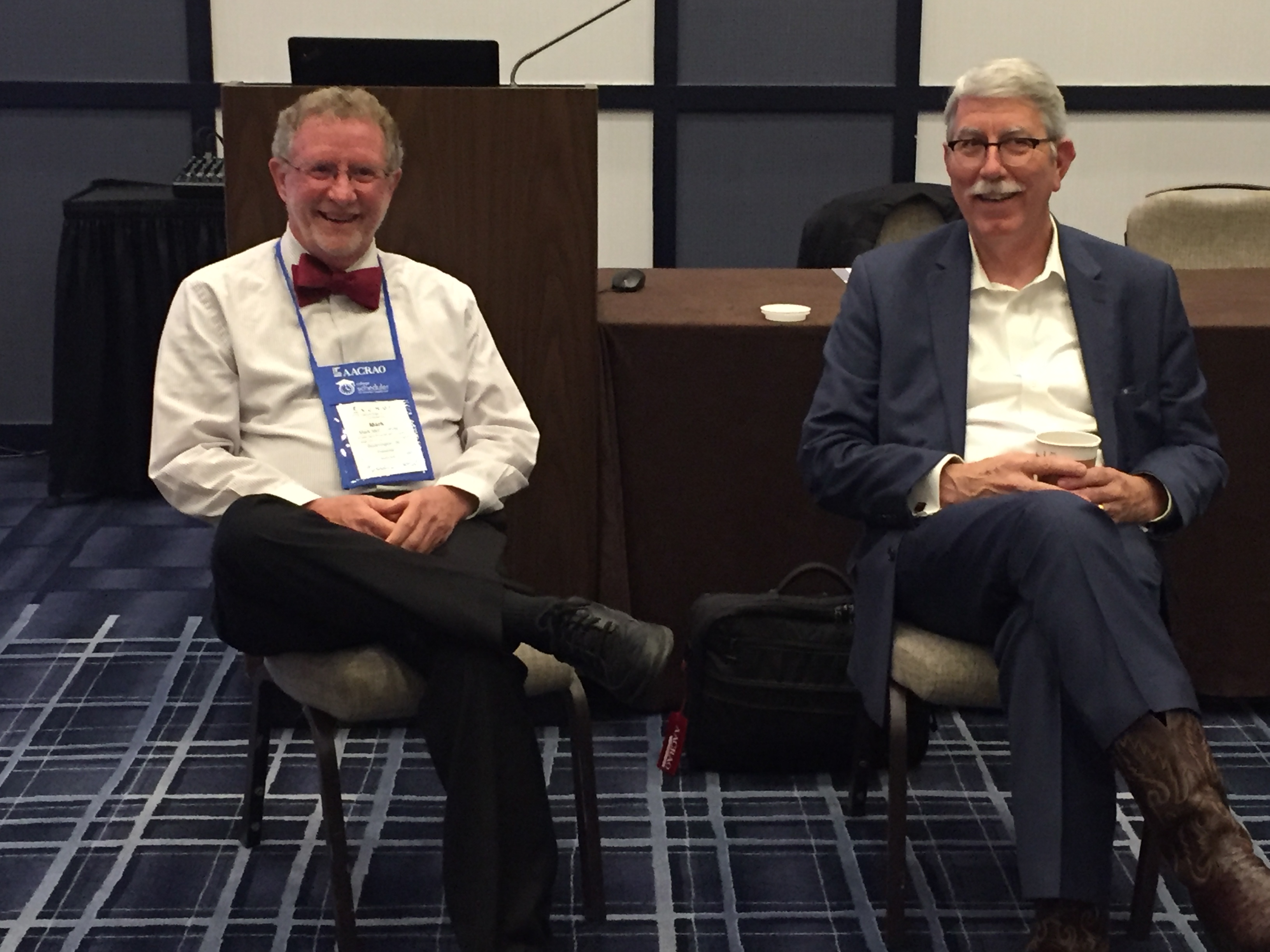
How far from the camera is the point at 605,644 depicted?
6.80ft

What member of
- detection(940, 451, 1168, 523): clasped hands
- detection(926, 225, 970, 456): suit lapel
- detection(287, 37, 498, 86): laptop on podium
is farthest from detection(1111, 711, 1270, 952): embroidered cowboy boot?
detection(287, 37, 498, 86): laptop on podium

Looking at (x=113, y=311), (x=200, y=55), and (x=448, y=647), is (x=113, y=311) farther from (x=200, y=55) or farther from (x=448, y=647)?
(x=448, y=647)

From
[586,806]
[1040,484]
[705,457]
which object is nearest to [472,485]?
[586,806]

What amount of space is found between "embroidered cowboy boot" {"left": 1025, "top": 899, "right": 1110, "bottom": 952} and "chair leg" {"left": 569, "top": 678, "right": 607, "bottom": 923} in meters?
0.65

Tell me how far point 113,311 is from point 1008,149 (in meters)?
3.04

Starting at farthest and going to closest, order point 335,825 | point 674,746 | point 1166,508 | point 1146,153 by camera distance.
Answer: point 1146,153, point 674,746, point 1166,508, point 335,825

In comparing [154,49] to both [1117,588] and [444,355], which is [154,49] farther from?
[1117,588]

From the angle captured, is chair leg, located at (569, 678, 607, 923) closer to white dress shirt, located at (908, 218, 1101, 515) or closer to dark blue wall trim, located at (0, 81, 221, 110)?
white dress shirt, located at (908, 218, 1101, 515)

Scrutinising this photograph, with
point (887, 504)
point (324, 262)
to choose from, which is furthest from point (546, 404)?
point (887, 504)

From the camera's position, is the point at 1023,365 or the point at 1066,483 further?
the point at 1023,365

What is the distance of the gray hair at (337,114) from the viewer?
233cm

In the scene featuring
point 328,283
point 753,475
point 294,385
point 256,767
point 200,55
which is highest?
point 200,55

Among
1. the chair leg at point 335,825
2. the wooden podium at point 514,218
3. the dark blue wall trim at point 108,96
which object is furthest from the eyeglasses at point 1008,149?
the dark blue wall trim at point 108,96

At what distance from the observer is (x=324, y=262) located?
236cm
